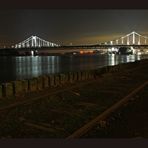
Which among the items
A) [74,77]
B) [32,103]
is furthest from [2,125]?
[74,77]

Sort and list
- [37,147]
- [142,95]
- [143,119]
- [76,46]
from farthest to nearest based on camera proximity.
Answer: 1. [76,46]
2. [142,95]
3. [143,119]
4. [37,147]

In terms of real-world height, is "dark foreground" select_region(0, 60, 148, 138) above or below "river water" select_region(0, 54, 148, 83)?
above

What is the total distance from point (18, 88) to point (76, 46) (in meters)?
108

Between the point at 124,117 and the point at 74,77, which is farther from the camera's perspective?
the point at 74,77

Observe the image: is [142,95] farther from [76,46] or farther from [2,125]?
[76,46]

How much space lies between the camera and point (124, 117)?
9383 millimetres

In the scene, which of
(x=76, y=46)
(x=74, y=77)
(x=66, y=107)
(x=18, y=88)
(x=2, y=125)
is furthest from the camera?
(x=76, y=46)

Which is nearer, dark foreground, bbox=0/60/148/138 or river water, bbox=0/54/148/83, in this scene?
dark foreground, bbox=0/60/148/138

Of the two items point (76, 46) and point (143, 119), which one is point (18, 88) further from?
point (76, 46)

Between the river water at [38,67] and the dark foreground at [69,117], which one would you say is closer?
the dark foreground at [69,117]

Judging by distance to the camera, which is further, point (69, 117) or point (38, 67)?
point (38, 67)

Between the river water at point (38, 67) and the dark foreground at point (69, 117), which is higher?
the dark foreground at point (69, 117)

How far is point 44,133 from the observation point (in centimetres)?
767

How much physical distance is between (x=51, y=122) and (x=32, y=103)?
2.95 m
